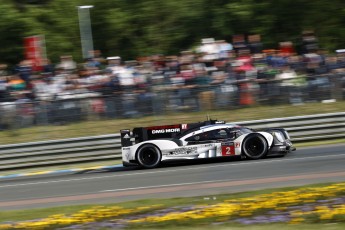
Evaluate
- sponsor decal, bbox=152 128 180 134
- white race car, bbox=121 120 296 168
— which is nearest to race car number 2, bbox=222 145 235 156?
white race car, bbox=121 120 296 168

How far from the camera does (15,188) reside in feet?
46.8

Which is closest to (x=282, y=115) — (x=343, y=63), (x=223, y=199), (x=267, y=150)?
(x=343, y=63)

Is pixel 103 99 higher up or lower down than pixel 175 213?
higher up

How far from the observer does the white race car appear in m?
15.1

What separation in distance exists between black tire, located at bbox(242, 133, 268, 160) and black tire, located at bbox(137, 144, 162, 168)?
2.07 metres

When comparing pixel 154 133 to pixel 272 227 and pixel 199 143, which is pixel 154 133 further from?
pixel 272 227

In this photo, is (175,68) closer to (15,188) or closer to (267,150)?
(267,150)

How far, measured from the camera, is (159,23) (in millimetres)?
32000

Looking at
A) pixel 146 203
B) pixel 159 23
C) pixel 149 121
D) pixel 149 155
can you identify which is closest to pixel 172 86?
pixel 149 121

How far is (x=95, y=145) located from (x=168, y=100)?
2.33 metres

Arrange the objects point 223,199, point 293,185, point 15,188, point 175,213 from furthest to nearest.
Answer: point 15,188, point 293,185, point 223,199, point 175,213

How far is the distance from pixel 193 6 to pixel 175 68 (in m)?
12.3

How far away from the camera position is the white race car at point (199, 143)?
1512cm

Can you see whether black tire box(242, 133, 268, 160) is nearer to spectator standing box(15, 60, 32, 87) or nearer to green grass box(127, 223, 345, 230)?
green grass box(127, 223, 345, 230)
